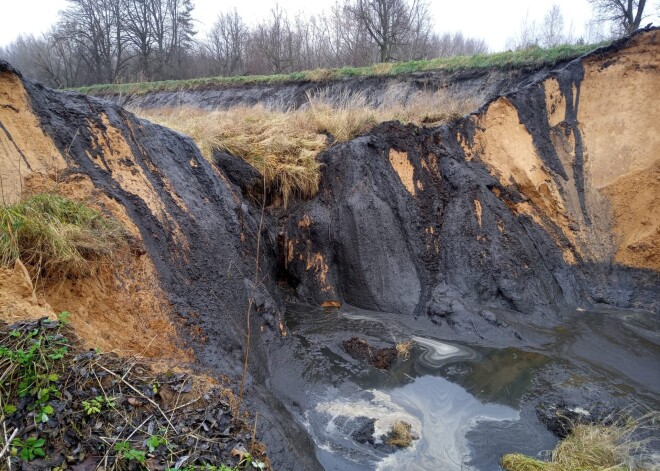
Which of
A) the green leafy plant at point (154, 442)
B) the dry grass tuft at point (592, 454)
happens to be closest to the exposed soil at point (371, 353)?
the dry grass tuft at point (592, 454)

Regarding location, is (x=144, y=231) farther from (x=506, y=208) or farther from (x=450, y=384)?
(x=506, y=208)

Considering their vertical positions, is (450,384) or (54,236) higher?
(54,236)

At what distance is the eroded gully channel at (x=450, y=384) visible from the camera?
11.3 ft

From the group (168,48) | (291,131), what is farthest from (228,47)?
(291,131)

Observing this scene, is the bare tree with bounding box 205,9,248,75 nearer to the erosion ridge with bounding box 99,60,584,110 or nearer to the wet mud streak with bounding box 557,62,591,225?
the erosion ridge with bounding box 99,60,584,110

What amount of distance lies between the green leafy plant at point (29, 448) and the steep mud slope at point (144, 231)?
3.42 ft

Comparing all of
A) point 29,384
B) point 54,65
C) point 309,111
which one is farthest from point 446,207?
point 54,65

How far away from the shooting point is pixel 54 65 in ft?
88.4

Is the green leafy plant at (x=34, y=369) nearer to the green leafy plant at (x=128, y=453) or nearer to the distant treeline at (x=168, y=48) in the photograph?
the green leafy plant at (x=128, y=453)

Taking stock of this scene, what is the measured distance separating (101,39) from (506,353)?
1108 inches

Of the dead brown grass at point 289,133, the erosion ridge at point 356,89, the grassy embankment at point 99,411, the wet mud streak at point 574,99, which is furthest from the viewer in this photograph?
the erosion ridge at point 356,89

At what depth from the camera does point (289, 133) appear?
22.9 feet

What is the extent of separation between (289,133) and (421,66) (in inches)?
341

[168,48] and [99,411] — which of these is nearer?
[99,411]
